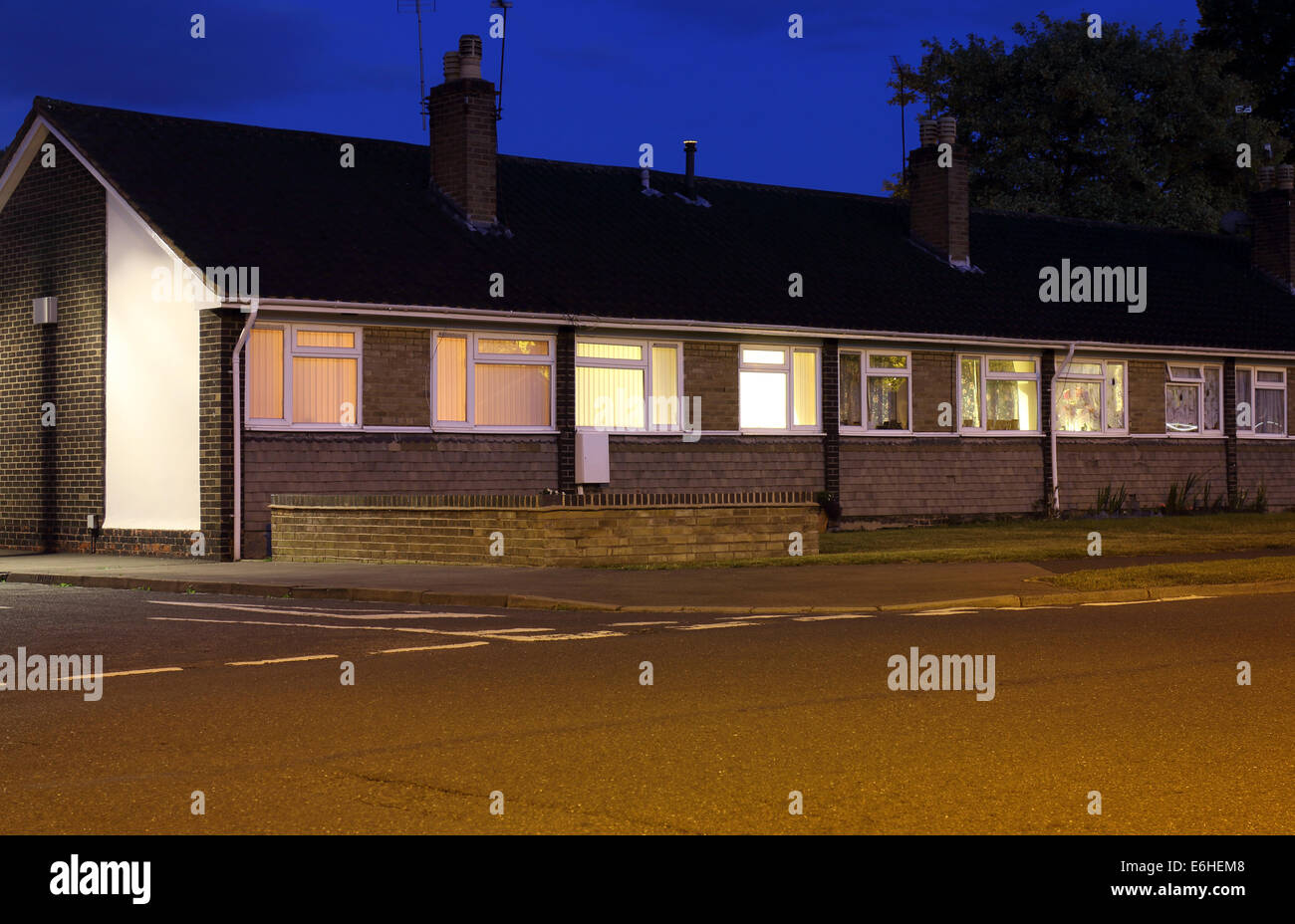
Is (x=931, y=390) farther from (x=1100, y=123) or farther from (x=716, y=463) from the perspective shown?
(x=1100, y=123)

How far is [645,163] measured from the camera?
3425 centimetres

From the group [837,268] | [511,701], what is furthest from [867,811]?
[837,268]

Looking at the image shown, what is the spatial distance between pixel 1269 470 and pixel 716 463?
15.0 metres

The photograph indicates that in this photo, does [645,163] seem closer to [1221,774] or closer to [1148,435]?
[1148,435]

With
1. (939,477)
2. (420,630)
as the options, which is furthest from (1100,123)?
(420,630)

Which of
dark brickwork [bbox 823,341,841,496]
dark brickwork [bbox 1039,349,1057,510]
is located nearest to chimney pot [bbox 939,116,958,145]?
dark brickwork [bbox 1039,349,1057,510]

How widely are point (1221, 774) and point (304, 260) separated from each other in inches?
797

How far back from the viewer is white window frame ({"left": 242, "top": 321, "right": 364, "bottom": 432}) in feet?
80.1

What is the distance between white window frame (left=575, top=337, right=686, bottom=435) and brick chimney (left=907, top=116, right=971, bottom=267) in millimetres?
9412

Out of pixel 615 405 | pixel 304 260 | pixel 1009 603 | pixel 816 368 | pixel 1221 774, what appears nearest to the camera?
pixel 1221 774

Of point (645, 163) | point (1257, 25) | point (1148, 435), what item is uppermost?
point (1257, 25)

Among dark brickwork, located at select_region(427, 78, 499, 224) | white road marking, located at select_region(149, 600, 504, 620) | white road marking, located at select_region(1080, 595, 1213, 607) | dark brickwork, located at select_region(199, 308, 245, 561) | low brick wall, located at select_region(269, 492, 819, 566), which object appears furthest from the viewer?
dark brickwork, located at select_region(427, 78, 499, 224)

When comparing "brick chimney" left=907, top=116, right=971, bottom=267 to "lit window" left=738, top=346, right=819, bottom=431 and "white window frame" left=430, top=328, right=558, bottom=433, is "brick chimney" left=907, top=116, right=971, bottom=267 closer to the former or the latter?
"lit window" left=738, top=346, right=819, bottom=431

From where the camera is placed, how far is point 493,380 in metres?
27.1
